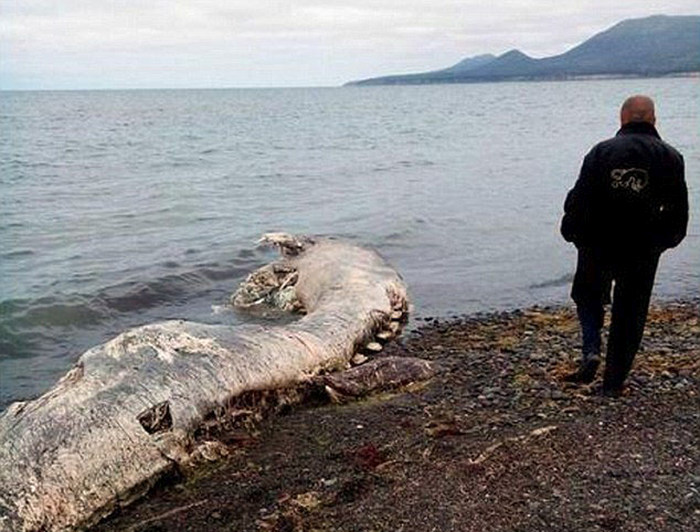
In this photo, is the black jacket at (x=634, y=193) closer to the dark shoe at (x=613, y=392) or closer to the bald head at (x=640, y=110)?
the bald head at (x=640, y=110)

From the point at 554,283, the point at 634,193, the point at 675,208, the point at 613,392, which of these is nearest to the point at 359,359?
the point at 613,392

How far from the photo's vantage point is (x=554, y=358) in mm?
8578

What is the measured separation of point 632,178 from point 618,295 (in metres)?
0.98

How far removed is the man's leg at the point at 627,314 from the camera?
265 inches

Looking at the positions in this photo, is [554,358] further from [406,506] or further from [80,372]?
[80,372]

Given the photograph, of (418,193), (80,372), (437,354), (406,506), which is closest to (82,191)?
(418,193)

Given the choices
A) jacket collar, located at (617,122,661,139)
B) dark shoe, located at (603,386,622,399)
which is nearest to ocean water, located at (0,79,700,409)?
dark shoe, located at (603,386,622,399)

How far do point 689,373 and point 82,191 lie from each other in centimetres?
2125

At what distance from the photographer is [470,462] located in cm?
581

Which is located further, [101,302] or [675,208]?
[101,302]

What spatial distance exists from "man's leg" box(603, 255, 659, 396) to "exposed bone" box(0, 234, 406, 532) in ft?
9.06

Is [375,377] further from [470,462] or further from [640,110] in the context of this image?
[640,110]

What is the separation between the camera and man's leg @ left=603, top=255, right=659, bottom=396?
672 cm

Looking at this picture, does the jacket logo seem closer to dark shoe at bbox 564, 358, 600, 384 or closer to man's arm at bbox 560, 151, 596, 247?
man's arm at bbox 560, 151, 596, 247
